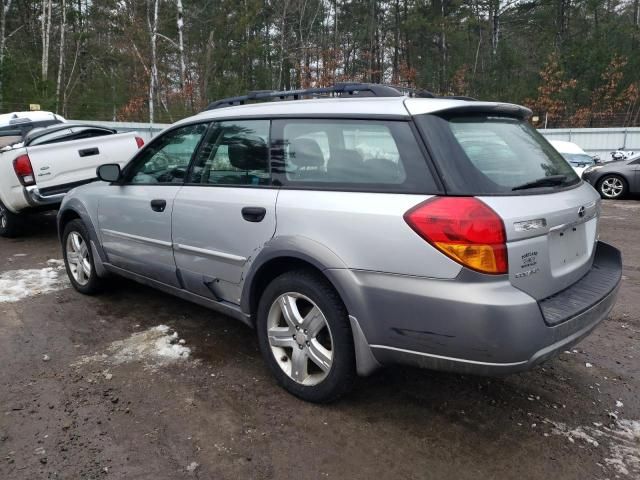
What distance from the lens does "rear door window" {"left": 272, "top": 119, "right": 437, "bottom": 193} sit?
2.56 meters

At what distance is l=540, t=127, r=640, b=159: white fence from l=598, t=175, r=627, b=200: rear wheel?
12.6 metres

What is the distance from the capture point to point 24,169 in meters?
6.65

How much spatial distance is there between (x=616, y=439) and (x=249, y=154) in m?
2.52

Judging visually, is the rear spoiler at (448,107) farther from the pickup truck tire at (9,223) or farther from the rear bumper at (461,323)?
the pickup truck tire at (9,223)

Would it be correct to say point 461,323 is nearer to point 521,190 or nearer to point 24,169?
point 521,190

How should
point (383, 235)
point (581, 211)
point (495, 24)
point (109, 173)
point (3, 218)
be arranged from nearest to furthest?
point (383, 235) < point (581, 211) < point (109, 173) < point (3, 218) < point (495, 24)

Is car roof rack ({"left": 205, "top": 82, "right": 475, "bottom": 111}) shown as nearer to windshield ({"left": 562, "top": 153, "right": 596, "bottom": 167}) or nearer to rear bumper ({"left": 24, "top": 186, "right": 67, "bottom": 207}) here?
rear bumper ({"left": 24, "top": 186, "right": 67, "bottom": 207})

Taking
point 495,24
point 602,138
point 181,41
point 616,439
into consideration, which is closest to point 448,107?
point 616,439

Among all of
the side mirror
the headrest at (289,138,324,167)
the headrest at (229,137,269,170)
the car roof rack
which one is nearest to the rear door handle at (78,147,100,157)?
the side mirror

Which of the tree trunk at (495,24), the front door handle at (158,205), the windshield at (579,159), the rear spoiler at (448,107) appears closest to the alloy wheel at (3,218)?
the front door handle at (158,205)

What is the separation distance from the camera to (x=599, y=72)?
100 feet

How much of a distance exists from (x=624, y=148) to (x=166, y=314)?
24.8 meters

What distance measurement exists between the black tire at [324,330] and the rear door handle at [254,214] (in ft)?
1.16

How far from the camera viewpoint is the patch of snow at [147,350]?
11.7 feet
